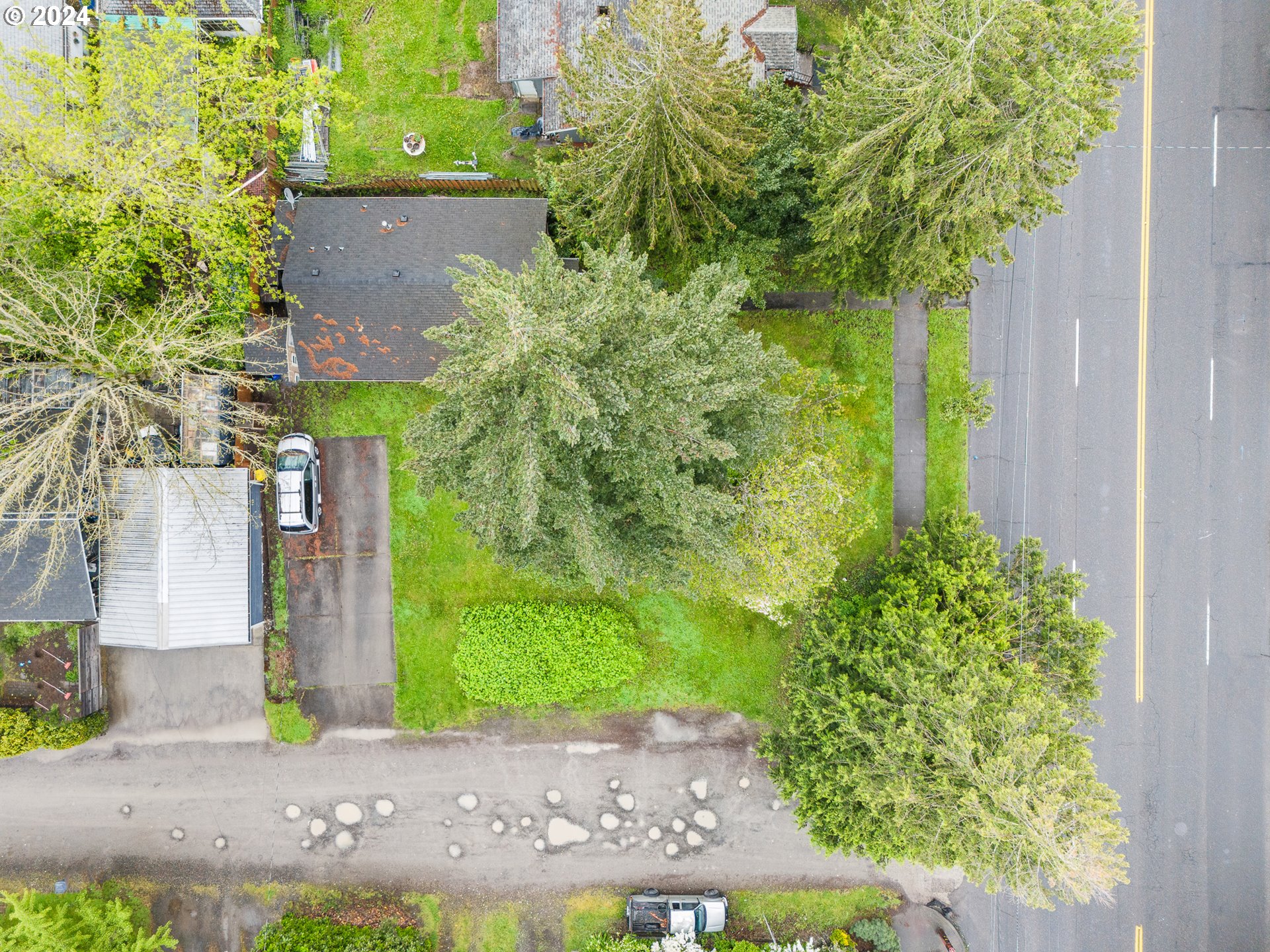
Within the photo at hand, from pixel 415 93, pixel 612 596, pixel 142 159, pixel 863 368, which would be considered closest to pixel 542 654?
pixel 612 596

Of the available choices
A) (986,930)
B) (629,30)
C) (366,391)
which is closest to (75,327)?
(366,391)

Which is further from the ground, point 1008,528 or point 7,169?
point 7,169

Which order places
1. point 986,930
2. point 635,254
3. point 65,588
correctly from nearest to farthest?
1. point 635,254
2. point 65,588
3. point 986,930

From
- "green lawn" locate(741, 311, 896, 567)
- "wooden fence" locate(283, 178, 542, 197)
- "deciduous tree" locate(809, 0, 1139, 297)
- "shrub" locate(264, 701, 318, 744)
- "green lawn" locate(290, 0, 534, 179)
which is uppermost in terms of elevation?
"green lawn" locate(290, 0, 534, 179)

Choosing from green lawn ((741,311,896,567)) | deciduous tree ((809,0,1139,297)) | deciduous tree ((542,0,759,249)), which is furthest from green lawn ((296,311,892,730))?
deciduous tree ((542,0,759,249))

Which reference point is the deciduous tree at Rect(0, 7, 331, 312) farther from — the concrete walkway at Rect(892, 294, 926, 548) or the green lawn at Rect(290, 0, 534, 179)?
the concrete walkway at Rect(892, 294, 926, 548)

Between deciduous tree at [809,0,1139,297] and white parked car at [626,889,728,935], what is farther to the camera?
white parked car at [626,889,728,935]

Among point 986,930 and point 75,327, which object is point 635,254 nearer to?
point 75,327

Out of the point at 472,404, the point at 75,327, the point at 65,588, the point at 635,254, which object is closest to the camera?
the point at 472,404
